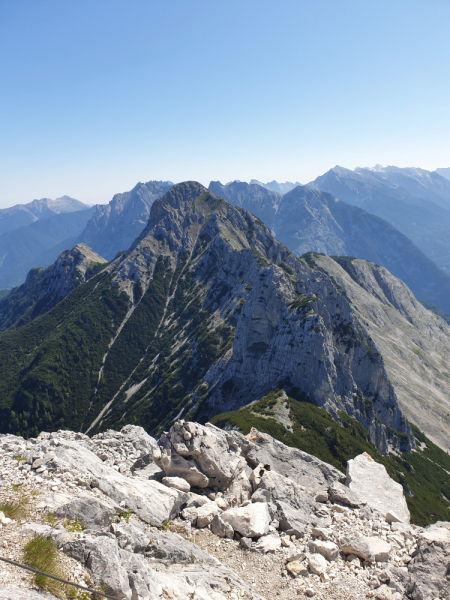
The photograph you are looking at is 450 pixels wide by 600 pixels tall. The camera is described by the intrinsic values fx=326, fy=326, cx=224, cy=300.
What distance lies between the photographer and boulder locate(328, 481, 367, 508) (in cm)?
2731

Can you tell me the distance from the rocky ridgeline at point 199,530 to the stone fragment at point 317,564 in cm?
10

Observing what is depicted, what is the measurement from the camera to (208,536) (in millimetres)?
21484

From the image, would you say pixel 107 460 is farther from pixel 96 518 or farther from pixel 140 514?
pixel 96 518

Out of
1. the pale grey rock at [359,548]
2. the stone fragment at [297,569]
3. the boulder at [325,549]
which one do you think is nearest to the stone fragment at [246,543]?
the stone fragment at [297,569]

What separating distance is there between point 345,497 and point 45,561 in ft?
77.8

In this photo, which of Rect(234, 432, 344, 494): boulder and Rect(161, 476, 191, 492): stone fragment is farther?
Rect(234, 432, 344, 494): boulder

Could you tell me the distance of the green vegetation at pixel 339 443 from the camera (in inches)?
3100

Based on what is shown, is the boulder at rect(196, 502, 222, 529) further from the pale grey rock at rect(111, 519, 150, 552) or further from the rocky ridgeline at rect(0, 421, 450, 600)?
the pale grey rock at rect(111, 519, 150, 552)

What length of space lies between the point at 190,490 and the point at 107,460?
24.7 feet

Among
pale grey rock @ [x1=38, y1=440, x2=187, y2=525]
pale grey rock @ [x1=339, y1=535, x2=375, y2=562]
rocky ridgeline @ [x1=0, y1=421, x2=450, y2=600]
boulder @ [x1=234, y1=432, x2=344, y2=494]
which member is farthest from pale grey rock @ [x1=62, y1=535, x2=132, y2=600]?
boulder @ [x1=234, y1=432, x2=344, y2=494]

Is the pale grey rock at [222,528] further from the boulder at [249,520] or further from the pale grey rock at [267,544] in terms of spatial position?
the pale grey rock at [267,544]

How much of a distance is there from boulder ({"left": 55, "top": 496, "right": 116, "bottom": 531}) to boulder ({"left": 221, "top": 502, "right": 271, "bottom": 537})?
8297 millimetres

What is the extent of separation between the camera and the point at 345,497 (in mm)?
27781

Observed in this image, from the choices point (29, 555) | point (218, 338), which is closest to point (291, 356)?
point (218, 338)
